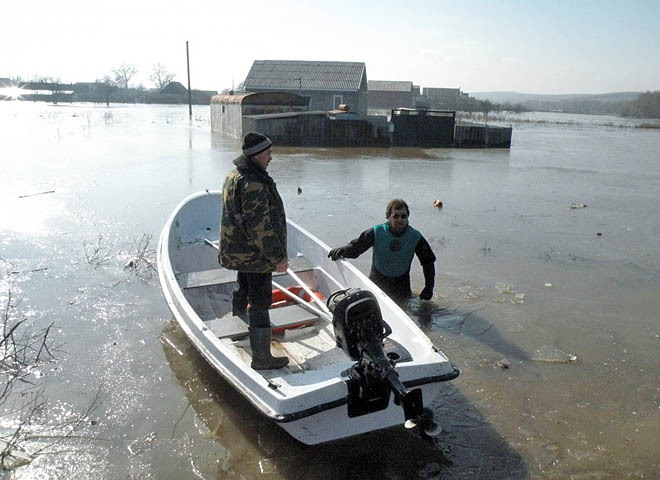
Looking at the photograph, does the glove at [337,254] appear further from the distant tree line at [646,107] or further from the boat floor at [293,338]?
the distant tree line at [646,107]

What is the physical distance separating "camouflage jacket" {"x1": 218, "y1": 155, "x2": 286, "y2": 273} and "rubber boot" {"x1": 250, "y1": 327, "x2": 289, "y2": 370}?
47 centimetres

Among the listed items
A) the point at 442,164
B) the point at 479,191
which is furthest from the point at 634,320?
the point at 442,164

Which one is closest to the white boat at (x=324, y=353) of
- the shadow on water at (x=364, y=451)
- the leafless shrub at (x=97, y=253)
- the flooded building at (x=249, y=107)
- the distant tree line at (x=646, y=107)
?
the shadow on water at (x=364, y=451)

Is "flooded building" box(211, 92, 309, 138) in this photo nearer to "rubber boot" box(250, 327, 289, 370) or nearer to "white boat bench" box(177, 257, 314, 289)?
"white boat bench" box(177, 257, 314, 289)

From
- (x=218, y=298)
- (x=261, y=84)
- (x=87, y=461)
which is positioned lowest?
(x=87, y=461)

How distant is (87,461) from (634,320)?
5403 millimetres

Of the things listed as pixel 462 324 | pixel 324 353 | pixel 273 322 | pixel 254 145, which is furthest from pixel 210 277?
pixel 462 324

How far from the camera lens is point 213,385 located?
4.50 metres

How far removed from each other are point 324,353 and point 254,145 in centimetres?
181

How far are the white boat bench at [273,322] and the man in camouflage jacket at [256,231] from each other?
0.47 metres

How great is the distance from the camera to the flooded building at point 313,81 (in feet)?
125

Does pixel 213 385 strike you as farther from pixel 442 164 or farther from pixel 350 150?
pixel 350 150

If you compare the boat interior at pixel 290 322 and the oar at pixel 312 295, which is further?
the oar at pixel 312 295

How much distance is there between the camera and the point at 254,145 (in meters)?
3.67
